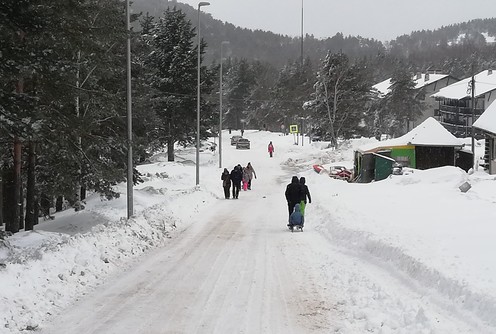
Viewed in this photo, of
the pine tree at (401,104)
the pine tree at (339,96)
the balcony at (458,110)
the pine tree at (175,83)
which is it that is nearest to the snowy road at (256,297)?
the pine tree at (175,83)

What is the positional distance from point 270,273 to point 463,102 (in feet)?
237

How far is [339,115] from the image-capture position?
59.4 metres

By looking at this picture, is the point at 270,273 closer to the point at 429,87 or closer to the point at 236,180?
the point at 236,180

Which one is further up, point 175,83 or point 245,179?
point 175,83

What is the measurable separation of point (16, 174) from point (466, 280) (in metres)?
13.3

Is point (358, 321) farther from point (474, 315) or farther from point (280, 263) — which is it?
point (280, 263)

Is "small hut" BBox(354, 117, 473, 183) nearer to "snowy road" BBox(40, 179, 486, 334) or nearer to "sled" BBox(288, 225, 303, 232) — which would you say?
"sled" BBox(288, 225, 303, 232)

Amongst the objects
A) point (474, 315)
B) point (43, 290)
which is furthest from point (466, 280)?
point (43, 290)

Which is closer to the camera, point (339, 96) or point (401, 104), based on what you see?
point (339, 96)

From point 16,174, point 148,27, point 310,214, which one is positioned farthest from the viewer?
point 148,27

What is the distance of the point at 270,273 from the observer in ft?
32.4

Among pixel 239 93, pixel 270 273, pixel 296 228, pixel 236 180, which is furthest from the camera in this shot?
pixel 239 93

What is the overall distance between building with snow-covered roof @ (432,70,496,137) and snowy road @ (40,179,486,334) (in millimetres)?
61797

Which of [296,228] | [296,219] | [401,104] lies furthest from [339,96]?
[296,219]
